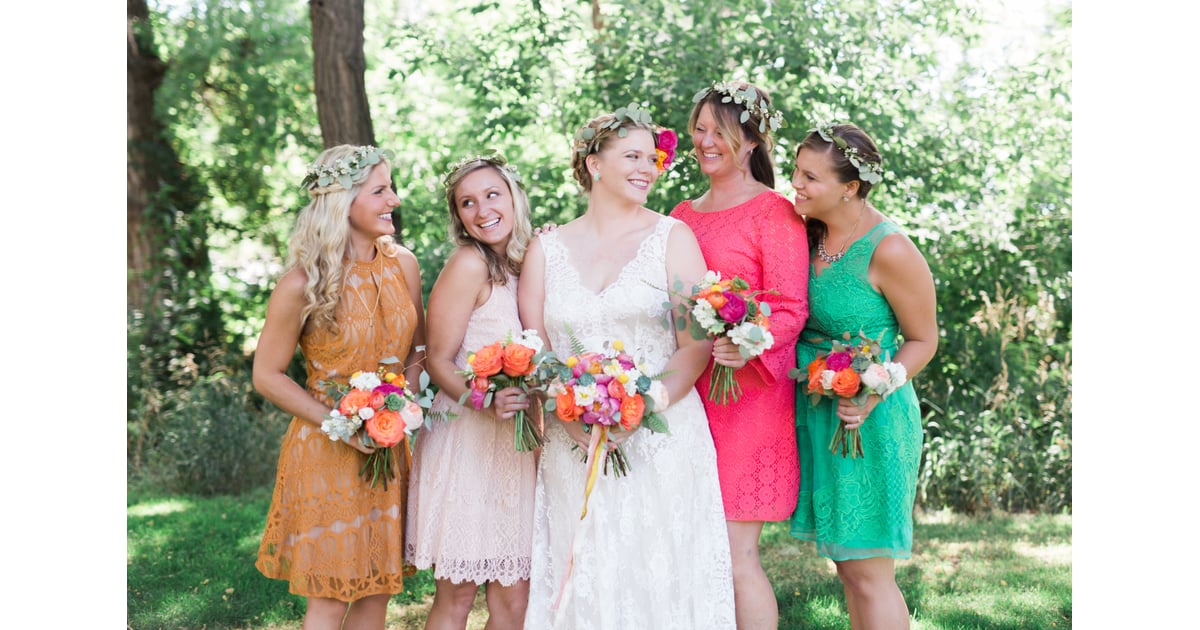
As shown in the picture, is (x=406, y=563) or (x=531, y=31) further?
(x=531, y=31)

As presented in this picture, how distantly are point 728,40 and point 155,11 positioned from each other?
26.9 ft

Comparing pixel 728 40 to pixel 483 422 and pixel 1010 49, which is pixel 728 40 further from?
pixel 483 422

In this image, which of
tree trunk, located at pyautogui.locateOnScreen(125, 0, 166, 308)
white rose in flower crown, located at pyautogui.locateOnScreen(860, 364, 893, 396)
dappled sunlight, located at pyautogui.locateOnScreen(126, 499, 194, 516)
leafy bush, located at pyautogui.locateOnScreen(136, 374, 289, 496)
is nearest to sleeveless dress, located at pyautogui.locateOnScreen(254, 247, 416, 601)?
white rose in flower crown, located at pyautogui.locateOnScreen(860, 364, 893, 396)

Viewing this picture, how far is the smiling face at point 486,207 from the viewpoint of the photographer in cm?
412

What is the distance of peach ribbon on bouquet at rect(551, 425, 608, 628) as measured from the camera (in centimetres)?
369

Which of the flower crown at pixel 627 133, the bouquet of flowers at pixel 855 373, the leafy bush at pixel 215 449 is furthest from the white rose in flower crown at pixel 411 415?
the leafy bush at pixel 215 449

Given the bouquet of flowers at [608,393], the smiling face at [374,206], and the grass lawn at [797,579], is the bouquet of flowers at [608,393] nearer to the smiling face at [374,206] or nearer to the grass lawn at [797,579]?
the smiling face at [374,206]

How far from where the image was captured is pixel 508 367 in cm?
360

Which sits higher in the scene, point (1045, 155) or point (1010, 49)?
point (1010, 49)

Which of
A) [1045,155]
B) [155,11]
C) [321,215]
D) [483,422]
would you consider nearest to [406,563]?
[483,422]

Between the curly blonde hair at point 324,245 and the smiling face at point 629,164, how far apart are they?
992mm

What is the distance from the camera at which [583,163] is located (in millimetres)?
4137

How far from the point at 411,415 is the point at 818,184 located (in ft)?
6.14

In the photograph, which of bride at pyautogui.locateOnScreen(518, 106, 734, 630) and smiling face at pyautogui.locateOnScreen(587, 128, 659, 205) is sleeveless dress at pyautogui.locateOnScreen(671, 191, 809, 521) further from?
smiling face at pyautogui.locateOnScreen(587, 128, 659, 205)
